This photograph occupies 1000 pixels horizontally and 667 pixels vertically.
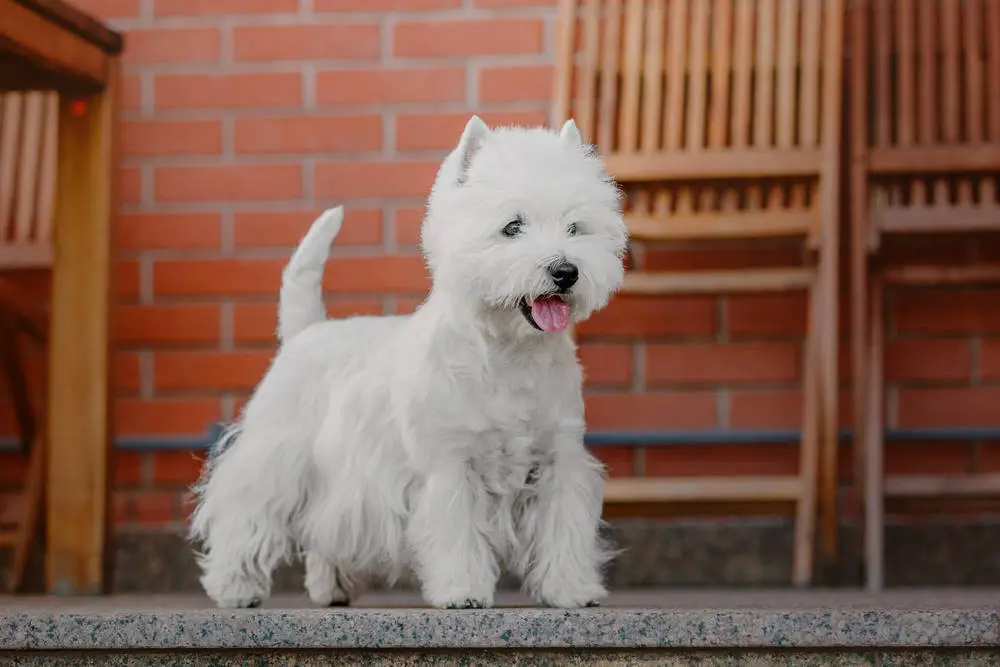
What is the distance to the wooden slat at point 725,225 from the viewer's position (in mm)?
2604

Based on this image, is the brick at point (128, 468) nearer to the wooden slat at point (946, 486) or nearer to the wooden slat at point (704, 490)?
the wooden slat at point (704, 490)

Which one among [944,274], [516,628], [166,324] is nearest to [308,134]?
[166,324]

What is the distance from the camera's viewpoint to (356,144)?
2.95 metres

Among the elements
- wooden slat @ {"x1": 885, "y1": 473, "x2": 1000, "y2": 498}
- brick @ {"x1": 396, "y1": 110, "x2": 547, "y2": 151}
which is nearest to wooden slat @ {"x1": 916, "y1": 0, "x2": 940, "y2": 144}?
wooden slat @ {"x1": 885, "y1": 473, "x2": 1000, "y2": 498}

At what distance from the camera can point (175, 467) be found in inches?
115

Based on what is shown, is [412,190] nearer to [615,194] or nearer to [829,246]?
[829,246]

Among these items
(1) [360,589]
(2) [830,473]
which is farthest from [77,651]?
(2) [830,473]

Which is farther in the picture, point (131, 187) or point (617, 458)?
point (131, 187)

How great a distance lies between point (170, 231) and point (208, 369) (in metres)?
0.30

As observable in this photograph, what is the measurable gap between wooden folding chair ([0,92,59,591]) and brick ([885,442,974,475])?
1666 mm

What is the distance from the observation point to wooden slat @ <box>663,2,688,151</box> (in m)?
2.68

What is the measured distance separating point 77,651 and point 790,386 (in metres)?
1.59

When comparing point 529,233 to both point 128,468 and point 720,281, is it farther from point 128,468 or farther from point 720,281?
point 128,468

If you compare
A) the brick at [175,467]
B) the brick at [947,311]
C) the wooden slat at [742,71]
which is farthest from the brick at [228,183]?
the brick at [947,311]
